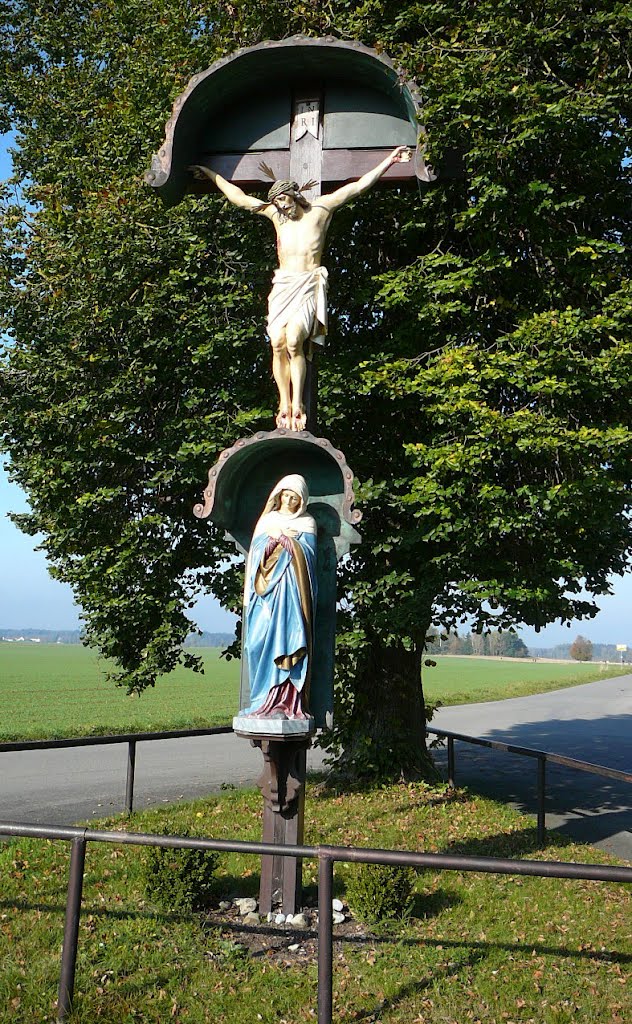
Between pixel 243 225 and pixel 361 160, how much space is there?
3240 mm

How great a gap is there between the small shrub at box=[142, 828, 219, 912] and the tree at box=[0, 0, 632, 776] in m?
3.78

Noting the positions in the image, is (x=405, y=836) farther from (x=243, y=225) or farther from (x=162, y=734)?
(x=243, y=225)

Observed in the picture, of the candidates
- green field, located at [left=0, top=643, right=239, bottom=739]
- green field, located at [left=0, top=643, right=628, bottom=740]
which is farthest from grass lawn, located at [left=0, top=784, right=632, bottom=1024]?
green field, located at [left=0, top=643, right=239, bottom=739]

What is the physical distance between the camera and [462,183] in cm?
936

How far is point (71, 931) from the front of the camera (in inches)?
169

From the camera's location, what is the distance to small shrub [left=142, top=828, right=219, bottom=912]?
236 inches

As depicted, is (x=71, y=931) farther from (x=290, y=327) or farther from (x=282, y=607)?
(x=290, y=327)

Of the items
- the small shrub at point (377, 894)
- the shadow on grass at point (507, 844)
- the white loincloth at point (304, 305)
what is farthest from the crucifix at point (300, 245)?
the shadow on grass at point (507, 844)

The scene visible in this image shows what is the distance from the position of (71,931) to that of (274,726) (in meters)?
1.72

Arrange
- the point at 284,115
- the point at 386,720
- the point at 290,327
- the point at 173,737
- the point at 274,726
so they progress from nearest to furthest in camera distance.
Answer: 1. the point at 274,726
2. the point at 290,327
3. the point at 284,115
4. the point at 173,737
5. the point at 386,720

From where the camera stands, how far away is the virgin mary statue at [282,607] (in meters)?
5.69

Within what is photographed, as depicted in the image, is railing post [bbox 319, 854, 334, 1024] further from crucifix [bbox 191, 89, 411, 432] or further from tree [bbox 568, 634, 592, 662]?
tree [bbox 568, 634, 592, 662]

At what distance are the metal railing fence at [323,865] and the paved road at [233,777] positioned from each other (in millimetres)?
5085

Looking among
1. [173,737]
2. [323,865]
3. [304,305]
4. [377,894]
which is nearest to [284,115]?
[304,305]
